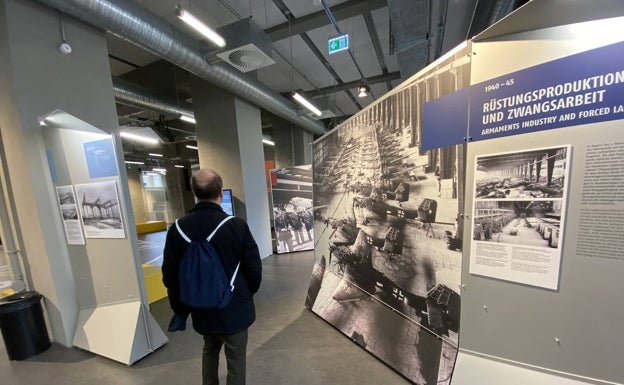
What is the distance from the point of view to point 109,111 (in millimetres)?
2766

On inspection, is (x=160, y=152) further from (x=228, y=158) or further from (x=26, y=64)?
(x=26, y=64)

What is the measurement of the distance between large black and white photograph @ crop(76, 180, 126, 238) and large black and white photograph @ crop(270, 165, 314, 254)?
3.92 metres

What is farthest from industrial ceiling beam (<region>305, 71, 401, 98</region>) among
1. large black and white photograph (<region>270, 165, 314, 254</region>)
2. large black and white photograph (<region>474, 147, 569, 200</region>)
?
large black and white photograph (<region>474, 147, 569, 200</region>)

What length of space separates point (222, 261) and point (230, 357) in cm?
64

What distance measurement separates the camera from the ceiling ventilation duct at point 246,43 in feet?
10.1

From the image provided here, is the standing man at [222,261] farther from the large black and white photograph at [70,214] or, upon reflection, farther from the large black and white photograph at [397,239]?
the large black and white photograph at [70,214]

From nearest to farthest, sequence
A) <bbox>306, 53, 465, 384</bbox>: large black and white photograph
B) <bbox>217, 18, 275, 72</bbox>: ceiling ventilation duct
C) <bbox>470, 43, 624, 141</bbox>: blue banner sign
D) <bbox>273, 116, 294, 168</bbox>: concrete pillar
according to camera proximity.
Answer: <bbox>470, 43, 624, 141</bbox>: blue banner sign → <bbox>306, 53, 465, 384</bbox>: large black and white photograph → <bbox>217, 18, 275, 72</bbox>: ceiling ventilation duct → <bbox>273, 116, 294, 168</bbox>: concrete pillar

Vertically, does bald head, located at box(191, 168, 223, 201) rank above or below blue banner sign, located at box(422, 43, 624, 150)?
below

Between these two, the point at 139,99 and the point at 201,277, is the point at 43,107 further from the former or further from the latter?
the point at 201,277

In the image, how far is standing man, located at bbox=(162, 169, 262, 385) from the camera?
4.70 feet

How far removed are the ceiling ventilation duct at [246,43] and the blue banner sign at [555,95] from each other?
282 cm

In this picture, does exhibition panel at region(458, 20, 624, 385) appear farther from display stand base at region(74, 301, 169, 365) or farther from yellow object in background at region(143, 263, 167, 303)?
yellow object in background at region(143, 263, 167, 303)

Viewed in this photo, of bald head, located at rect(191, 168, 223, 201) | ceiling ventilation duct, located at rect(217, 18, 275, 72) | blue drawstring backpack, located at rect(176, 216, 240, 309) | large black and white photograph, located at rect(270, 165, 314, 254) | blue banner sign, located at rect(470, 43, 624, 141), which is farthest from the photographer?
large black and white photograph, located at rect(270, 165, 314, 254)

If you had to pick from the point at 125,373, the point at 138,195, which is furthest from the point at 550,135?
the point at 138,195
